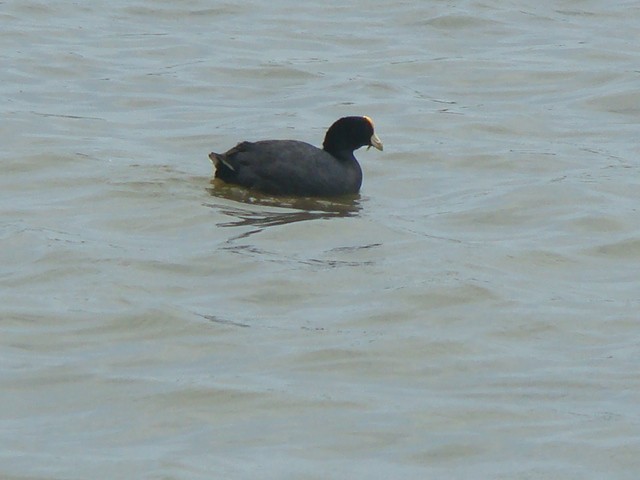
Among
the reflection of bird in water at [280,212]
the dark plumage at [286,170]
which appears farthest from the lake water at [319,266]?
the dark plumage at [286,170]

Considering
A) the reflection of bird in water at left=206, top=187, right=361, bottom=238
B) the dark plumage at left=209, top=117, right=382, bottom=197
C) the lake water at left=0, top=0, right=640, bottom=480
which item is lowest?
the reflection of bird in water at left=206, top=187, right=361, bottom=238

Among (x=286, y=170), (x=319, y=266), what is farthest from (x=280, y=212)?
(x=319, y=266)

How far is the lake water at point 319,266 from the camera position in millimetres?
7703

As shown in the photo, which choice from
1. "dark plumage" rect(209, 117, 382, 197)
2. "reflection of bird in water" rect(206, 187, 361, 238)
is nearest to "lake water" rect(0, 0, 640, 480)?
"reflection of bird in water" rect(206, 187, 361, 238)

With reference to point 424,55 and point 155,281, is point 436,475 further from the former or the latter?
point 424,55

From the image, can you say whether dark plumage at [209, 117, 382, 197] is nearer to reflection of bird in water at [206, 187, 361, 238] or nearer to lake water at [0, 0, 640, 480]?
reflection of bird in water at [206, 187, 361, 238]

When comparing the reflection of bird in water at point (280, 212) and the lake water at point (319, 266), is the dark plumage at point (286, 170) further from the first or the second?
the lake water at point (319, 266)

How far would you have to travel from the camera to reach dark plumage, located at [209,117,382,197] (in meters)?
12.8

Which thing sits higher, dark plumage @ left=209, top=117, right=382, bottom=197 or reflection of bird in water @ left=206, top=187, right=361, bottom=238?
dark plumage @ left=209, top=117, right=382, bottom=197

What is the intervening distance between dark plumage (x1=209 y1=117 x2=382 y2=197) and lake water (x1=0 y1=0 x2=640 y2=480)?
7.9 inches

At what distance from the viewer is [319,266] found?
35.5ft

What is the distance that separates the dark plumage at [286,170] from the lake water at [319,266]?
0.66ft

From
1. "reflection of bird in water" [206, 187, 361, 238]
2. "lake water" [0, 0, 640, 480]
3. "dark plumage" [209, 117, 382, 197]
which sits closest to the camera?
"lake water" [0, 0, 640, 480]

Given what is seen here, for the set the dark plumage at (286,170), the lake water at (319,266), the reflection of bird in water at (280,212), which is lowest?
the reflection of bird in water at (280,212)
